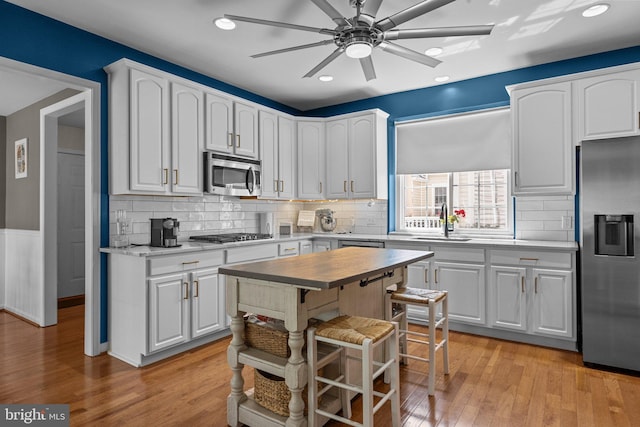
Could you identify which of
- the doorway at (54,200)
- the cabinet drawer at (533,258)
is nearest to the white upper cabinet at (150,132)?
the doorway at (54,200)

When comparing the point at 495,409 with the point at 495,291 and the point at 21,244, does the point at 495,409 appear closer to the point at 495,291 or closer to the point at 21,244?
the point at 495,291

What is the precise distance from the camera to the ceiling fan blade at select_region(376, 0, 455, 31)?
2.10 metres

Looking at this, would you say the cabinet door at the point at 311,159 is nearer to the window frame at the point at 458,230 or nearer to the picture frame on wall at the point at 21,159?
the window frame at the point at 458,230

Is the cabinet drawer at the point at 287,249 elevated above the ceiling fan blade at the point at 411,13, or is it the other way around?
the ceiling fan blade at the point at 411,13

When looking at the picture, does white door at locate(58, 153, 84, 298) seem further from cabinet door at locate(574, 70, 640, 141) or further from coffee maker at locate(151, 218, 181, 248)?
cabinet door at locate(574, 70, 640, 141)

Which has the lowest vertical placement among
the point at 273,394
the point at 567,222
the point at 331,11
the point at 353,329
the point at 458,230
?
the point at 273,394

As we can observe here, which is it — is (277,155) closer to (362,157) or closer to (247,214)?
(247,214)

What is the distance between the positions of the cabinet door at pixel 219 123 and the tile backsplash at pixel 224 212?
64cm

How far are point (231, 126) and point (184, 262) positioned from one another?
5.40 feet

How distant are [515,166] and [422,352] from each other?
2.03 meters

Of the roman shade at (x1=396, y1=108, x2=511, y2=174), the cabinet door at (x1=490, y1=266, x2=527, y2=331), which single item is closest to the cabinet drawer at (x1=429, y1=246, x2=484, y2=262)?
the cabinet door at (x1=490, y1=266, x2=527, y2=331)

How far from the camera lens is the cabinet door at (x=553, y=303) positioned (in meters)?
3.39

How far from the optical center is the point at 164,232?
3387 millimetres

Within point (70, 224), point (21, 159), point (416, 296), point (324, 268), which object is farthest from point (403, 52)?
point (70, 224)
